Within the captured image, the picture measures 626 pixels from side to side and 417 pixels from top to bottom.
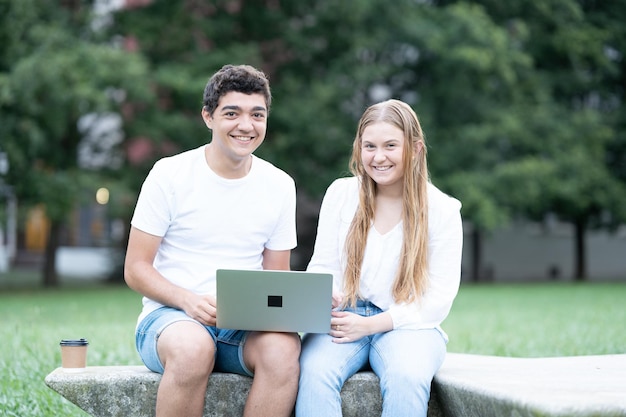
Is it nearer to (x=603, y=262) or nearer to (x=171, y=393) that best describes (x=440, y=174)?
(x=603, y=262)

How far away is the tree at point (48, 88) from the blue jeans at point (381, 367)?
12644mm

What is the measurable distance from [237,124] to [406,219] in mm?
856

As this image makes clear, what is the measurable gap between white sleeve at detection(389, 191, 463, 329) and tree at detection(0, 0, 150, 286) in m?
12.6

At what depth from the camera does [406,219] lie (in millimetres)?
3953

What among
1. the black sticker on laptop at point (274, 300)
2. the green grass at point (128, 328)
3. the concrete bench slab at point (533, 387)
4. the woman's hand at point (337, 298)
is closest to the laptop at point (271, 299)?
the black sticker on laptop at point (274, 300)

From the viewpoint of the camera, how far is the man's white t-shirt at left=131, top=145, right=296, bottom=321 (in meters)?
3.84

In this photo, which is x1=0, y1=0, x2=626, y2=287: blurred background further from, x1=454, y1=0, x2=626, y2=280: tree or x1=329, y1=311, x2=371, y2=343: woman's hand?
x1=329, y1=311, x2=371, y2=343: woman's hand

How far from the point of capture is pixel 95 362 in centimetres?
608

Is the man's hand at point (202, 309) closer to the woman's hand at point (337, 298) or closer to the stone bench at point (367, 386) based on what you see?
the stone bench at point (367, 386)

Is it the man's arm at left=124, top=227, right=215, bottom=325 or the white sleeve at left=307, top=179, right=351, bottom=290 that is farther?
the white sleeve at left=307, top=179, right=351, bottom=290

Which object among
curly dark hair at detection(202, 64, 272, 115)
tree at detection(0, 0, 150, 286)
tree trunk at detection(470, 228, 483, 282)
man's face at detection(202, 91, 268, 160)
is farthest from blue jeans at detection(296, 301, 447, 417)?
tree trunk at detection(470, 228, 483, 282)

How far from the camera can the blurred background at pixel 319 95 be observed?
1658 cm

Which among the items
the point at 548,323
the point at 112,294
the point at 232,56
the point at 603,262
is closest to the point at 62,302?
the point at 112,294

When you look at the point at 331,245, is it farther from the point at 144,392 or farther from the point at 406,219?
the point at 144,392
